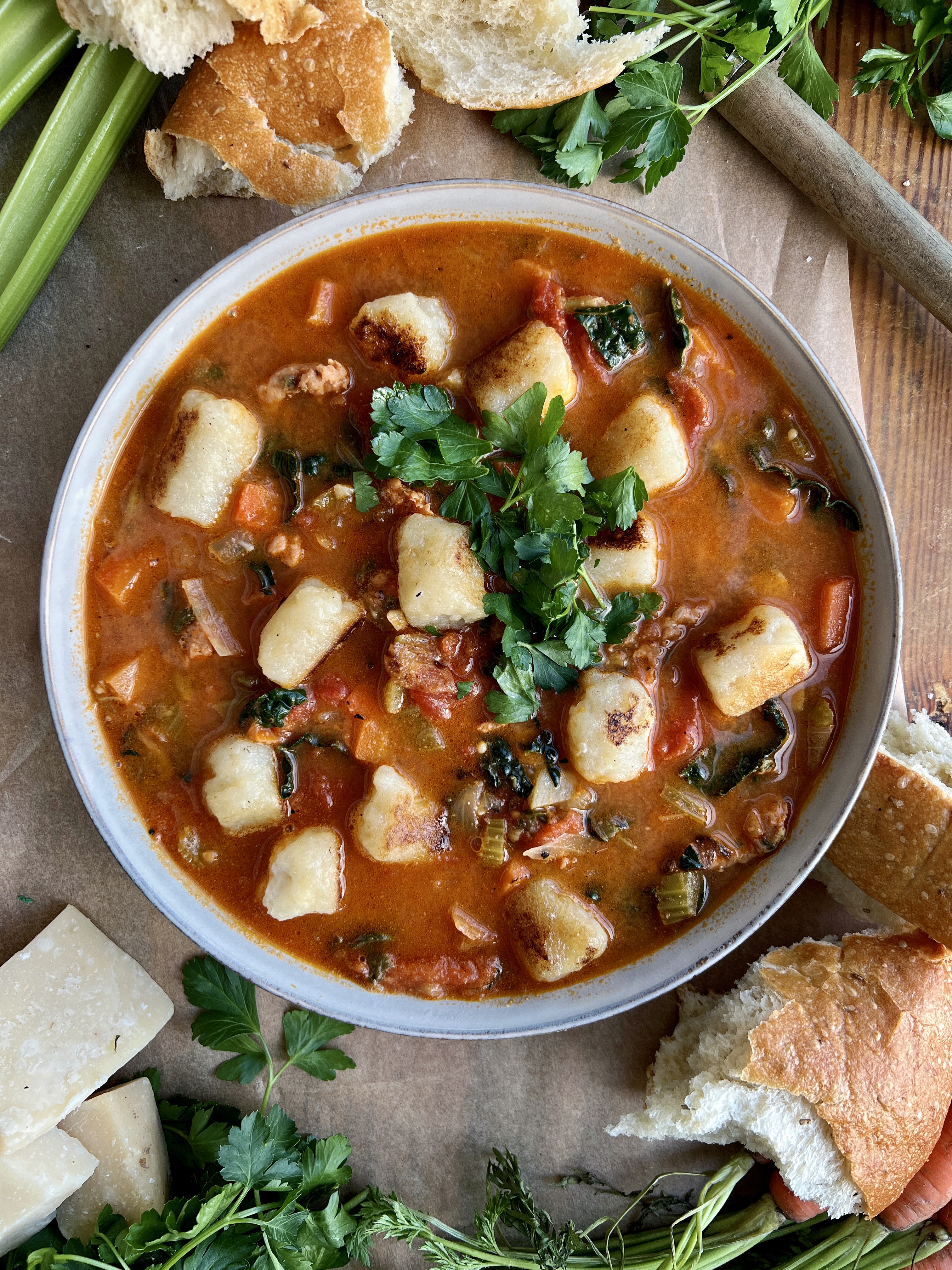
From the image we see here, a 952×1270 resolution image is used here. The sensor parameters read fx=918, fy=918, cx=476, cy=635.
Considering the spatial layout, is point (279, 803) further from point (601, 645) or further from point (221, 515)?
point (601, 645)

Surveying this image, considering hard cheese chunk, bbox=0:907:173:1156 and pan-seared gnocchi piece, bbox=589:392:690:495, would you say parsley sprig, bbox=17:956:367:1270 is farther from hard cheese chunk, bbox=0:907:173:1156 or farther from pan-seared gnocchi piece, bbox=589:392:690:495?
pan-seared gnocchi piece, bbox=589:392:690:495

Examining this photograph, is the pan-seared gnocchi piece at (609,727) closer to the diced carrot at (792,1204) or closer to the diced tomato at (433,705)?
the diced tomato at (433,705)

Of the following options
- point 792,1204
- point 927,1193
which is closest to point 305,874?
point 792,1204

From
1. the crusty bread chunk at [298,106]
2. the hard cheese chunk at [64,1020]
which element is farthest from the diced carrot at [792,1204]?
the crusty bread chunk at [298,106]

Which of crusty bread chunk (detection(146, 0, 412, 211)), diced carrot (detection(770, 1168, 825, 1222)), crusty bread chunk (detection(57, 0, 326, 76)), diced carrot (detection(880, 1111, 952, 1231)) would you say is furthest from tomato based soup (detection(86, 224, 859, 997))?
diced carrot (detection(880, 1111, 952, 1231))

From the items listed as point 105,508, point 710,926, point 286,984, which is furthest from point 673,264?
point 286,984
